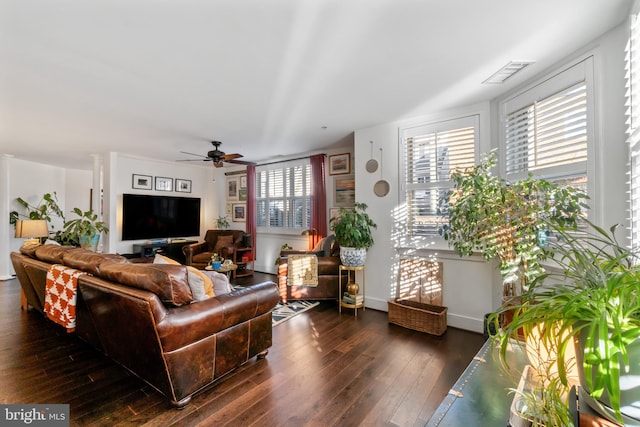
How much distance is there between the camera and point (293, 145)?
15.6 feet

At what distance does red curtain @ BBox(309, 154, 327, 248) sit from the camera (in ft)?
16.7

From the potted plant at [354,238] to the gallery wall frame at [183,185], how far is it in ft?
14.4

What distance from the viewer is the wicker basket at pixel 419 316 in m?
2.93

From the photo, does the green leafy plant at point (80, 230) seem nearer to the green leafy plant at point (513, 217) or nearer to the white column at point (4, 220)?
the white column at point (4, 220)

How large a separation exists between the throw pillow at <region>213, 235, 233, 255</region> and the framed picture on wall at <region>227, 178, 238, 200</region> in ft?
3.98

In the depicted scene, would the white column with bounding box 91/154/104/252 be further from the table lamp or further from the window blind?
the window blind

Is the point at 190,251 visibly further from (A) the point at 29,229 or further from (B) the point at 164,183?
(A) the point at 29,229

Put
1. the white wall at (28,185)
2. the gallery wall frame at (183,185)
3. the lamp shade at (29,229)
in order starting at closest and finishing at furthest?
the lamp shade at (29,229) → the white wall at (28,185) → the gallery wall frame at (183,185)

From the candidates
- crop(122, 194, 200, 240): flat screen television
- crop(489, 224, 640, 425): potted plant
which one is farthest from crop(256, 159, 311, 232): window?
crop(489, 224, 640, 425): potted plant

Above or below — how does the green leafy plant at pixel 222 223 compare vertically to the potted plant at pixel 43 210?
below

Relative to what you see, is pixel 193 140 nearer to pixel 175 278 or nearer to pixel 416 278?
pixel 175 278

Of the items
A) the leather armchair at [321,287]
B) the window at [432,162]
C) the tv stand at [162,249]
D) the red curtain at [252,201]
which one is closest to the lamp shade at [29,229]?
the tv stand at [162,249]

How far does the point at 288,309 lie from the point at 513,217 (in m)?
2.78


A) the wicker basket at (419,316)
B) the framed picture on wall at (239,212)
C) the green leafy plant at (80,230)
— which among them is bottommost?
the wicker basket at (419,316)
